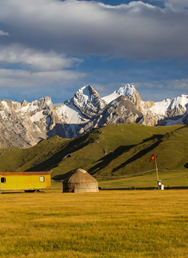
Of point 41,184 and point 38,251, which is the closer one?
point 38,251

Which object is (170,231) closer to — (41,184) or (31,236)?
(31,236)

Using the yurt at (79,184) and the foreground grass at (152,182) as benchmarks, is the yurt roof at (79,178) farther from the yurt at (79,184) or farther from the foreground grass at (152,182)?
the foreground grass at (152,182)

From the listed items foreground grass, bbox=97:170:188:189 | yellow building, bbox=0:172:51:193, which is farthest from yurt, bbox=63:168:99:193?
foreground grass, bbox=97:170:188:189

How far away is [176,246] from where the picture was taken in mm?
15055

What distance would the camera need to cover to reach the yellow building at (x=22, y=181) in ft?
260

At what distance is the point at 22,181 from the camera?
81062 millimetres

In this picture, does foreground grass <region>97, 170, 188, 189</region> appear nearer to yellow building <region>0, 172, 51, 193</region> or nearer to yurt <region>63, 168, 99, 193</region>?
yurt <region>63, 168, 99, 193</region>

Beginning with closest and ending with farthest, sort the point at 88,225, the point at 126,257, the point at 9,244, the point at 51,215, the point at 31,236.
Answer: the point at 126,257
the point at 9,244
the point at 31,236
the point at 88,225
the point at 51,215

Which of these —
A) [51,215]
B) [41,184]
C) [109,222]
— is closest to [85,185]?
[41,184]

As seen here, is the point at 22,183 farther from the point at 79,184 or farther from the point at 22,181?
the point at 79,184

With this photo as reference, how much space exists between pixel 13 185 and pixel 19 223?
58.4 meters

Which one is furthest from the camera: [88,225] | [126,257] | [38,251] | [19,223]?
[19,223]

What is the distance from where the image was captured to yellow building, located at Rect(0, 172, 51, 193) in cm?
7936

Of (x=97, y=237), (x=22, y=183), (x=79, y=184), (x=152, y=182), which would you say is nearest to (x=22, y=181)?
(x=22, y=183)
